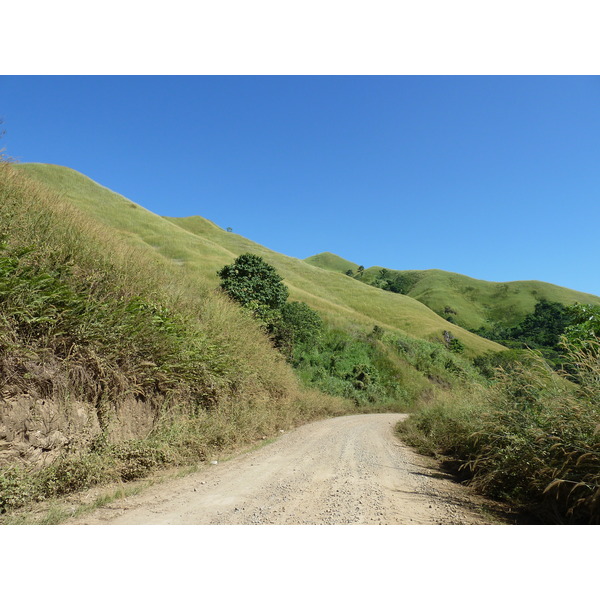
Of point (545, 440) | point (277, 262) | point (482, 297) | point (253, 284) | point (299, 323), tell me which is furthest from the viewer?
point (482, 297)

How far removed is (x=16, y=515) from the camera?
3771mm

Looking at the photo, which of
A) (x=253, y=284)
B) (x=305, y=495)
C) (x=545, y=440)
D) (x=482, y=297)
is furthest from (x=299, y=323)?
(x=482, y=297)

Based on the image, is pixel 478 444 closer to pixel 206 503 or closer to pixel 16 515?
pixel 206 503

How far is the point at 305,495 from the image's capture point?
187 inches

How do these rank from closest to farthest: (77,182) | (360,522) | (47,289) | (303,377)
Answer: (360,522) → (47,289) → (303,377) → (77,182)

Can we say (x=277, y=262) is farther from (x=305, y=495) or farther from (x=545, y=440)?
(x=545, y=440)

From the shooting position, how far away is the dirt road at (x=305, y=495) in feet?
12.9

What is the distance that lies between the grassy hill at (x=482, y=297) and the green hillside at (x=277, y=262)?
5519 cm

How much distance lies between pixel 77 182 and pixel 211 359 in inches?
3464

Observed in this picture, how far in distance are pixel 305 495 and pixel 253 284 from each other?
67.1 feet

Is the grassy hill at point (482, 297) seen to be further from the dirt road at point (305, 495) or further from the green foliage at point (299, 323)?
the dirt road at point (305, 495)

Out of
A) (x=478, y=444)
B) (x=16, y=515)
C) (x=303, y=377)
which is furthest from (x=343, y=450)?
(x=303, y=377)

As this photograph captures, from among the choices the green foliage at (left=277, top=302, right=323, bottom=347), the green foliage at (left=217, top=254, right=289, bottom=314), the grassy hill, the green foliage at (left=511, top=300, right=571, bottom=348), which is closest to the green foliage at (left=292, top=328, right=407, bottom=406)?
the green foliage at (left=277, top=302, right=323, bottom=347)

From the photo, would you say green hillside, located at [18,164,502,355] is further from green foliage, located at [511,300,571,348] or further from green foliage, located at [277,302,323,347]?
green foliage, located at [511,300,571,348]
